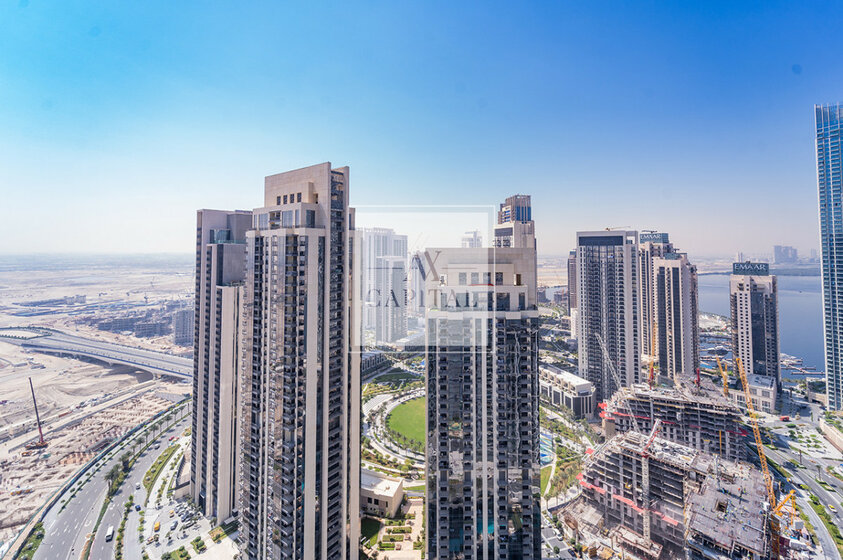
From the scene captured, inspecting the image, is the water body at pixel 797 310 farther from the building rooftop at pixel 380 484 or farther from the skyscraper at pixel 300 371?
the skyscraper at pixel 300 371

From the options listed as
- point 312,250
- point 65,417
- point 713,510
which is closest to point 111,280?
point 65,417

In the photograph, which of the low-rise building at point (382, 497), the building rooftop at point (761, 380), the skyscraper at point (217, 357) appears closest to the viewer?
the skyscraper at point (217, 357)

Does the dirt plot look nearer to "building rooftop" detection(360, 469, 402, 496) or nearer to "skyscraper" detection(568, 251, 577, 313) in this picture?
"building rooftop" detection(360, 469, 402, 496)

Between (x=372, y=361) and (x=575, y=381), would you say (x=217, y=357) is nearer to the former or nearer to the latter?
(x=372, y=361)

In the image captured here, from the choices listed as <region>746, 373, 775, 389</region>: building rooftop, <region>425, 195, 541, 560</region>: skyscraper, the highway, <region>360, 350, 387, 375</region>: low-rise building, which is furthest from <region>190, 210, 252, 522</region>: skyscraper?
<region>746, 373, 775, 389</region>: building rooftop

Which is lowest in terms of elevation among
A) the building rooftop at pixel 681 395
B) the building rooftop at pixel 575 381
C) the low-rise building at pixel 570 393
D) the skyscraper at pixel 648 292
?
the low-rise building at pixel 570 393

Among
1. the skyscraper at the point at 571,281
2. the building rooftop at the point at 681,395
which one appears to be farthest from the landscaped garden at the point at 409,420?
the skyscraper at the point at 571,281

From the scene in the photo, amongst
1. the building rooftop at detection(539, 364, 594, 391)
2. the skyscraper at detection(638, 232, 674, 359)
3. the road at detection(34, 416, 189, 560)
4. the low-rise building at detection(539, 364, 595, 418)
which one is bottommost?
the road at detection(34, 416, 189, 560)
